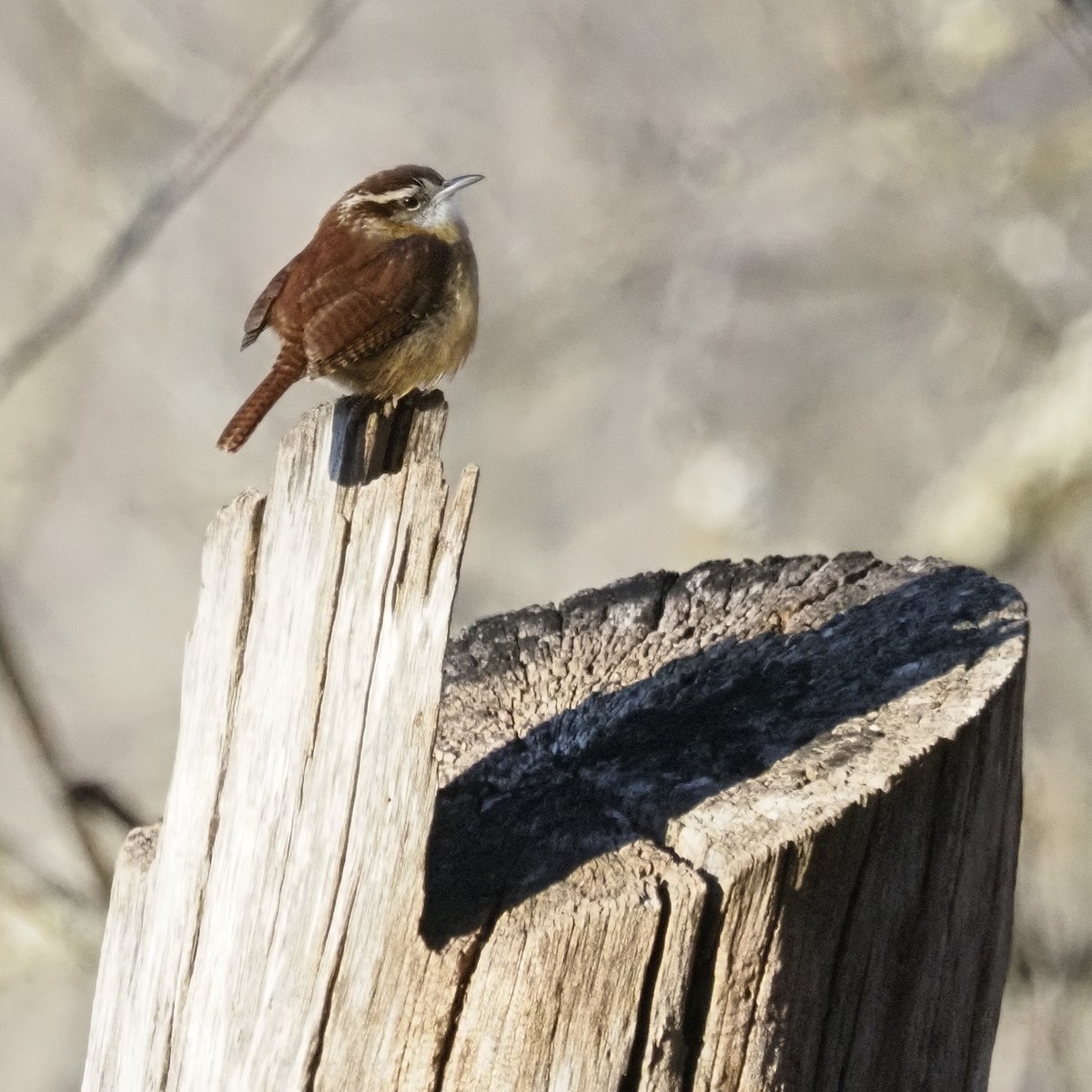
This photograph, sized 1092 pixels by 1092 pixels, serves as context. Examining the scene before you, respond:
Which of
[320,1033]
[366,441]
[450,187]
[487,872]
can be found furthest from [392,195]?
[320,1033]

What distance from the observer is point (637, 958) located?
74.1 inches

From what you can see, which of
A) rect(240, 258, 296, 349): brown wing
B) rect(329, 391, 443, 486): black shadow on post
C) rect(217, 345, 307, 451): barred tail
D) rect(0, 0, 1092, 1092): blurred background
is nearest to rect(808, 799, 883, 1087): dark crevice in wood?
rect(329, 391, 443, 486): black shadow on post

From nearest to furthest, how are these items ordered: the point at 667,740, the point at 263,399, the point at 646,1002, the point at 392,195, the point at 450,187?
the point at 646,1002, the point at 667,740, the point at 263,399, the point at 392,195, the point at 450,187

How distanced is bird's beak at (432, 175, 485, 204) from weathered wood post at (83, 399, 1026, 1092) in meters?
1.49

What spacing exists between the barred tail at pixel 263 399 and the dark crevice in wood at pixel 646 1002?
1.08 m

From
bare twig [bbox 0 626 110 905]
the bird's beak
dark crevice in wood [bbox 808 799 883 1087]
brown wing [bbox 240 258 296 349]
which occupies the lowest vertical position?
dark crevice in wood [bbox 808 799 883 1087]

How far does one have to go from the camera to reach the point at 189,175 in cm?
550

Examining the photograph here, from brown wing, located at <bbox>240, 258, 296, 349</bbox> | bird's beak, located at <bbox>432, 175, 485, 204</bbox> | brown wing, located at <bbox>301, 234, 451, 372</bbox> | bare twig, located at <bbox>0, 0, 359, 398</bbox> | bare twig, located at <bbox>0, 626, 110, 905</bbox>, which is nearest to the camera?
brown wing, located at <bbox>301, 234, 451, 372</bbox>

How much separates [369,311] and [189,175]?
2.97 m

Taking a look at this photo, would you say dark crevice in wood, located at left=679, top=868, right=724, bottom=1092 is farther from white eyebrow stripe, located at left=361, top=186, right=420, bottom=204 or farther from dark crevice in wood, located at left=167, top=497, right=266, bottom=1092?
white eyebrow stripe, located at left=361, top=186, right=420, bottom=204

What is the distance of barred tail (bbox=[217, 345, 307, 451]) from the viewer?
2.51 meters

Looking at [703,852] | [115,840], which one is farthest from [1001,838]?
[115,840]

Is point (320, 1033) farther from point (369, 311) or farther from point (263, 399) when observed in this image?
point (369, 311)

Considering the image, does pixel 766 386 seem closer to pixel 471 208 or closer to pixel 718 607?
pixel 471 208
